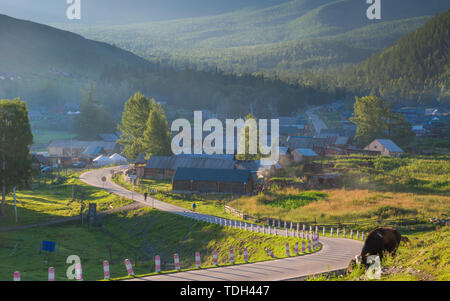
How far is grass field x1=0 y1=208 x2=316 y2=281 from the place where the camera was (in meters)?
34.2

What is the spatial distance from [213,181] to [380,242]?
4281 centimetres

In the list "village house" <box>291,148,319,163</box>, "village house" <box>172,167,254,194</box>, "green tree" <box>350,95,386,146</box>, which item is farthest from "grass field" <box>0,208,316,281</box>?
"green tree" <box>350,95,386,146</box>

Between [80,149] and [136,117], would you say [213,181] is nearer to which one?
[136,117]

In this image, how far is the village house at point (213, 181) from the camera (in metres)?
63.1

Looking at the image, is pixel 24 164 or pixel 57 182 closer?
pixel 24 164

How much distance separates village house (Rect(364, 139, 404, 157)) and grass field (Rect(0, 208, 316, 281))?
Answer: 5998 centimetres

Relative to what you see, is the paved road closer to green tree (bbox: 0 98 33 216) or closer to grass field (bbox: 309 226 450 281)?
grass field (bbox: 309 226 450 281)

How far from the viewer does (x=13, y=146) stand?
52844mm

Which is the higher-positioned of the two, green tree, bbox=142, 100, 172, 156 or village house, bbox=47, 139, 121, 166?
green tree, bbox=142, 100, 172, 156

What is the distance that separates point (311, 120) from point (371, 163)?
10312 cm

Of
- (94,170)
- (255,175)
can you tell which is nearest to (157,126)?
(94,170)

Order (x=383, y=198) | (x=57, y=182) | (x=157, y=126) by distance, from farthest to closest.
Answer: (x=157, y=126) → (x=57, y=182) → (x=383, y=198)

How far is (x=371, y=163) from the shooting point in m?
81.0
